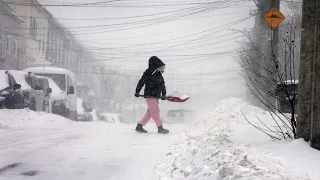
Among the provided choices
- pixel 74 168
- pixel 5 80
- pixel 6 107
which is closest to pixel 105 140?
pixel 74 168

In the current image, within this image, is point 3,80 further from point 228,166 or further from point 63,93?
point 228,166

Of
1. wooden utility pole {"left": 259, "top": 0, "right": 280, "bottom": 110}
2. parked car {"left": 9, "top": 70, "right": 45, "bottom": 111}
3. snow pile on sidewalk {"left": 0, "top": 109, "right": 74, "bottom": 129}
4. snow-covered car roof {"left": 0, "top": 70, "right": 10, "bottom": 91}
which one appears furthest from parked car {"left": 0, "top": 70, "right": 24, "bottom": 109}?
wooden utility pole {"left": 259, "top": 0, "right": 280, "bottom": 110}

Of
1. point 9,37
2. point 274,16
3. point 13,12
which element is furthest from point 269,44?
point 9,37

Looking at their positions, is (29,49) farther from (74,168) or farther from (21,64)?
(74,168)

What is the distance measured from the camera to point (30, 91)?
44.2 ft

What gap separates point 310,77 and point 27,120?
9.29 metres

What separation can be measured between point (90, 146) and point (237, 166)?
3.77 meters

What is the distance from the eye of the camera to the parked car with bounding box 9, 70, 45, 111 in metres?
13.2

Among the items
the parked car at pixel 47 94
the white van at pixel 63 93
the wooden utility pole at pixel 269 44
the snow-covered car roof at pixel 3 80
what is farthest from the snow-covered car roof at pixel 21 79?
the wooden utility pole at pixel 269 44

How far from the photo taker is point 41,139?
745 centimetres

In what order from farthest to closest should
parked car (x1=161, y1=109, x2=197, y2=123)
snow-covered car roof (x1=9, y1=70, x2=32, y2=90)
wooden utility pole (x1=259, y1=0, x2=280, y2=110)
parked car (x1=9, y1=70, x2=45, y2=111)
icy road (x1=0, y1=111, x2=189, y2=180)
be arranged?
parked car (x1=161, y1=109, x2=197, y2=123)
snow-covered car roof (x1=9, y1=70, x2=32, y2=90)
parked car (x1=9, y1=70, x2=45, y2=111)
wooden utility pole (x1=259, y1=0, x2=280, y2=110)
icy road (x1=0, y1=111, x2=189, y2=180)

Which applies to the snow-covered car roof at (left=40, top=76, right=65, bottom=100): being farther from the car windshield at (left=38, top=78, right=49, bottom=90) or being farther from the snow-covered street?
the snow-covered street

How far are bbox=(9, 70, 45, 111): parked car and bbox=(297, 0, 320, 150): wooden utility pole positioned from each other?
401 inches

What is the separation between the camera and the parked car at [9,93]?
11617 mm
